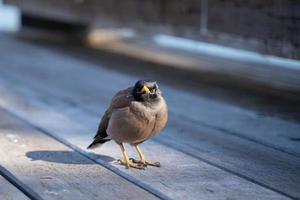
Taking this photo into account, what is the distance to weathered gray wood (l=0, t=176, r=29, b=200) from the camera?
2643mm

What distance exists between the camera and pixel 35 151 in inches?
133

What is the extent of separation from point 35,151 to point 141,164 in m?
0.57

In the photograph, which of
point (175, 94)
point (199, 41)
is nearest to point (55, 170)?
point (175, 94)

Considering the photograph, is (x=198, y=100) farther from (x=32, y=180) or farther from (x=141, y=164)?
(x=32, y=180)

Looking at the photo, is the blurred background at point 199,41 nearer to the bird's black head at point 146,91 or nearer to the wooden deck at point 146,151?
the wooden deck at point 146,151

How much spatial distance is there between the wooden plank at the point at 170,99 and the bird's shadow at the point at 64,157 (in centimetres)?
91

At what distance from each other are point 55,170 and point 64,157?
238 mm

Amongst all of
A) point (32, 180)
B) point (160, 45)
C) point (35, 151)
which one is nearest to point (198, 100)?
point (35, 151)

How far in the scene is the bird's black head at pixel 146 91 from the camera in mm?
3068

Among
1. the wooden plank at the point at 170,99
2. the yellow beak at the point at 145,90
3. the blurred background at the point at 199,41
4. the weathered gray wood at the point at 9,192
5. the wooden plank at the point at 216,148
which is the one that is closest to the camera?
the weathered gray wood at the point at 9,192

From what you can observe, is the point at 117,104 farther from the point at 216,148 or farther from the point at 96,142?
the point at 216,148

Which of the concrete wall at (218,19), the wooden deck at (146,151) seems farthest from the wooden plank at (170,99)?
the concrete wall at (218,19)

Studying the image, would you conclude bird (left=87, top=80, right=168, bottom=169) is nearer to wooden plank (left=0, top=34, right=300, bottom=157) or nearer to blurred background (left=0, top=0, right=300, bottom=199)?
blurred background (left=0, top=0, right=300, bottom=199)

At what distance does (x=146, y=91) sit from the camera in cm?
306
